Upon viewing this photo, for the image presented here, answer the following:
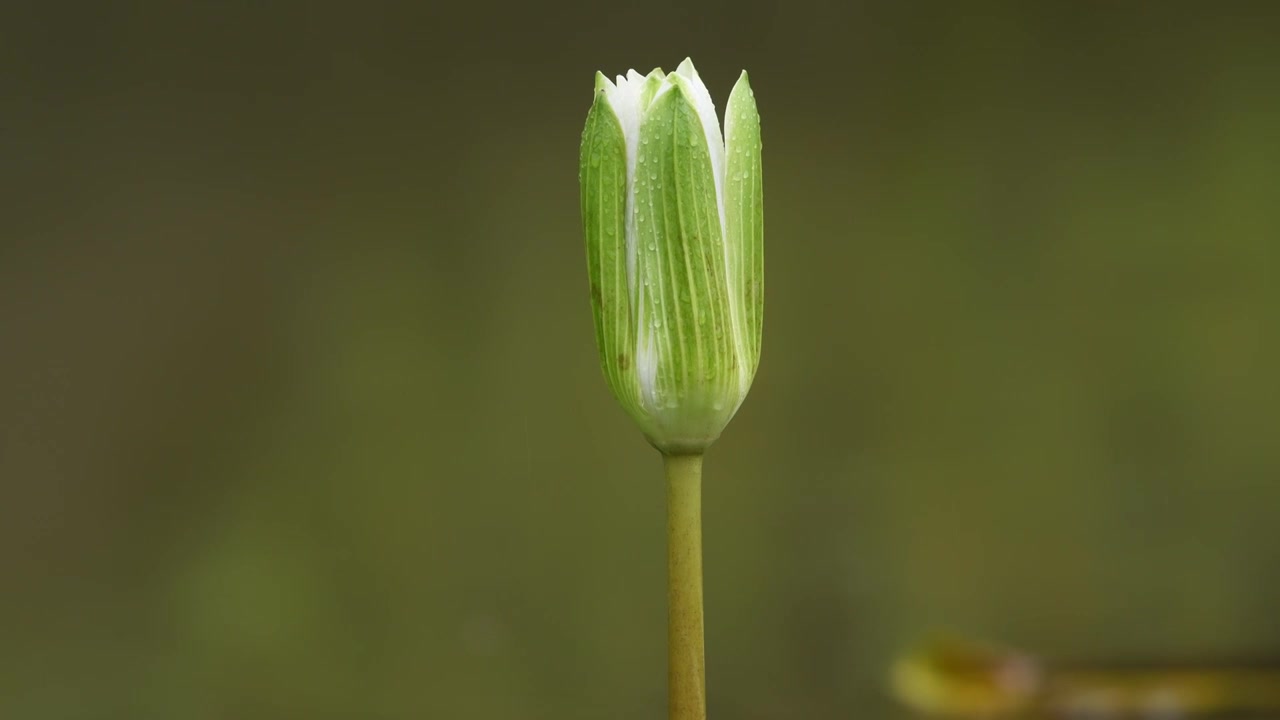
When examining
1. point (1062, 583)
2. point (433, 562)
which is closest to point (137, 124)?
point (433, 562)

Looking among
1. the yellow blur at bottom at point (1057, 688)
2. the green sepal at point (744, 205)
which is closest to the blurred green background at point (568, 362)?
the yellow blur at bottom at point (1057, 688)

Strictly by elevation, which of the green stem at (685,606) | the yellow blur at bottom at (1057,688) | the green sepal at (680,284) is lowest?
the yellow blur at bottom at (1057,688)

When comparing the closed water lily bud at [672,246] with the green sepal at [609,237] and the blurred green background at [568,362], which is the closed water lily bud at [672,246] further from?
the blurred green background at [568,362]

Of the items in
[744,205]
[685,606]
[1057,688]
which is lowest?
[1057,688]

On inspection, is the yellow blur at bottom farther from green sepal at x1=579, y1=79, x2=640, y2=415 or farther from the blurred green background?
green sepal at x1=579, y1=79, x2=640, y2=415

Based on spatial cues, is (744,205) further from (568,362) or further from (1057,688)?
(1057,688)

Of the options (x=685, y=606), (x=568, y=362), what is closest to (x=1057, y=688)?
(x=568, y=362)

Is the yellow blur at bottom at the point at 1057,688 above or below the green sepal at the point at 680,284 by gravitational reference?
below
